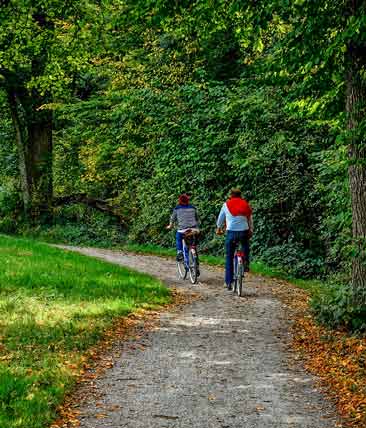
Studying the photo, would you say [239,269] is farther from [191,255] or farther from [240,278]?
[191,255]

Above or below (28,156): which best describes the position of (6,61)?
above

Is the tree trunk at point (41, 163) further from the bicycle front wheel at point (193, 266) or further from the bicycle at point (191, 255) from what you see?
the bicycle front wheel at point (193, 266)

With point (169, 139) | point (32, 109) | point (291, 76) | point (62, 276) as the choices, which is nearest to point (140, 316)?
point (62, 276)

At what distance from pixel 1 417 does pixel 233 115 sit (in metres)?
16.1

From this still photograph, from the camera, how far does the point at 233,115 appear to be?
68.0 feet

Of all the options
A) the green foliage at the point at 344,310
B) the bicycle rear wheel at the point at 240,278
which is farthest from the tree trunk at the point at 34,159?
the green foliage at the point at 344,310

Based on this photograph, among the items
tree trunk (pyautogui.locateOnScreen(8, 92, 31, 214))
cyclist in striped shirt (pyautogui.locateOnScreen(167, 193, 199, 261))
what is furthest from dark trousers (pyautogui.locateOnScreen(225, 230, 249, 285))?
tree trunk (pyautogui.locateOnScreen(8, 92, 31, 214))

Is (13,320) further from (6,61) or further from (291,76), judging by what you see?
(6,61)

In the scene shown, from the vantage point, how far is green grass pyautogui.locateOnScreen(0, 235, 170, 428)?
6.47m

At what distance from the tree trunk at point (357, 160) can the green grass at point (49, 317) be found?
Answer: 395cm

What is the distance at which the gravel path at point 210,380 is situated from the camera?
613 centimetres

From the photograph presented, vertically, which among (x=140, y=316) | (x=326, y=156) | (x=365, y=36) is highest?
(x=365, y=36)

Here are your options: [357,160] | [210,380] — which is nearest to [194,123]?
[357,160]

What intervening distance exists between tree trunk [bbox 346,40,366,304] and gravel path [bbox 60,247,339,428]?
151 centimetres
